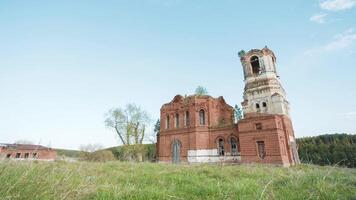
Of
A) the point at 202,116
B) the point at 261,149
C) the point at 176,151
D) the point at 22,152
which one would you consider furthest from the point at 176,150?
the point at 22,152

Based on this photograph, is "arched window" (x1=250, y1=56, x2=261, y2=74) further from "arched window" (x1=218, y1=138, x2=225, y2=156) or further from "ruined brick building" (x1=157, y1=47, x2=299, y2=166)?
"arched window" (x1=218, y1=138, x2=225, y2=156)

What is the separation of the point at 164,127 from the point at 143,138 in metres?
10.3

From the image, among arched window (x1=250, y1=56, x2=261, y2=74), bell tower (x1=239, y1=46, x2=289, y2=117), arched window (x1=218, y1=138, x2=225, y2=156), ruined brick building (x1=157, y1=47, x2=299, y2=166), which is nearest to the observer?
ruined brick building (x1=157, y1=47, x2=299, y2=166)

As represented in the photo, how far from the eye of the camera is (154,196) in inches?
143

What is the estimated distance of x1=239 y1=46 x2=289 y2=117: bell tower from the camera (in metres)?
26.1

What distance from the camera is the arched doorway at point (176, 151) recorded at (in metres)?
27.7

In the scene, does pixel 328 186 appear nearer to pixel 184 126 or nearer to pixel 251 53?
pixel 184 126

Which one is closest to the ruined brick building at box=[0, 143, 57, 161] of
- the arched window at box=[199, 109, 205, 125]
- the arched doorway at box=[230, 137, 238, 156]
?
the arched doorway at box=[230, 137, 238, 156]

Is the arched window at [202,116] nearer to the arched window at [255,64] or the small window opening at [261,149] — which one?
the small window opening at [261,149]

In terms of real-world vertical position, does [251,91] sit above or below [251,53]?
below

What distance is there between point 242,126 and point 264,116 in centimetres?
252

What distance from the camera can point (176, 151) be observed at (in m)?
28.2

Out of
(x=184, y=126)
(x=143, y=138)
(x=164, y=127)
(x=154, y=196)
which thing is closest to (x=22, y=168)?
(x=154, y=196)

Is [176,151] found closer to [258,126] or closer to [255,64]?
[258,126]
